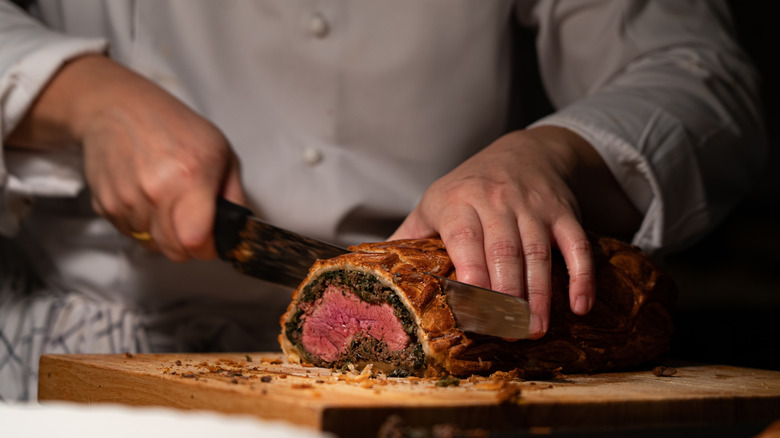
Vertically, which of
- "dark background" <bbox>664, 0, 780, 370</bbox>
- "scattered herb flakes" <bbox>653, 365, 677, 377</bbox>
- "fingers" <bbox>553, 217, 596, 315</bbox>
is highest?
"fingers" <bbox>553, 217, 596, 315</bbox>

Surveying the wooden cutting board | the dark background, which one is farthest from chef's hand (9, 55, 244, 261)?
the dark background

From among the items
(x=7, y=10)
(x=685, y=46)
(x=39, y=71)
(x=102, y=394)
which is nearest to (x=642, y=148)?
(x=685, y=46)

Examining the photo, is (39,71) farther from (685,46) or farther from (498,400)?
(685,46)

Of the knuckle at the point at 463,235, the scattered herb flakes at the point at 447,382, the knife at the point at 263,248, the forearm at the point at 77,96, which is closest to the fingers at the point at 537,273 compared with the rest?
the knuckle at the point at 463,235

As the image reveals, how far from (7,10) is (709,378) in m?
2.24

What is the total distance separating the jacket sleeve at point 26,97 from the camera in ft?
6.55

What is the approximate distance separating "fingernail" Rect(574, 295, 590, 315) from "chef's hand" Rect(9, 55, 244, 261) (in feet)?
3.10

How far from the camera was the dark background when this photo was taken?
4.37 metres

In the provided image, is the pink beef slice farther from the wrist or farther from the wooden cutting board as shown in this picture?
the wrist

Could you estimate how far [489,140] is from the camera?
246 cm

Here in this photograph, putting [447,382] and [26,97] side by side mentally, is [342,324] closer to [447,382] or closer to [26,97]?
[447,382]

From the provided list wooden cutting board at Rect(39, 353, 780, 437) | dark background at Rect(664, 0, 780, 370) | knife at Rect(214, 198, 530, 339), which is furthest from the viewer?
dark background at Rect(664, 0, 780, 370)

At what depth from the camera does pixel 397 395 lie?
1141 millimetres

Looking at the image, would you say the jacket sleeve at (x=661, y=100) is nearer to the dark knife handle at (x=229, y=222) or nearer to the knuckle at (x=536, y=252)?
the knuckle at (x=536, y=252)
